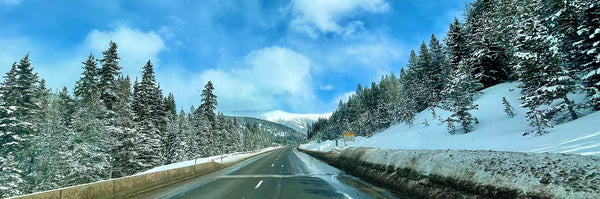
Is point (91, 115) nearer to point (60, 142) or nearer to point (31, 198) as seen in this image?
point (60, 142)

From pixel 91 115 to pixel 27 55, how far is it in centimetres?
936

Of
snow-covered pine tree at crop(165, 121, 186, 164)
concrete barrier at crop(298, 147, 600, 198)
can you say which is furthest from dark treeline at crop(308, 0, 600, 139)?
snow-covered pine tree at crop(165, 121, 186, 164)

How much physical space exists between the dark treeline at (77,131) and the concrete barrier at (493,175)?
30.9 metres

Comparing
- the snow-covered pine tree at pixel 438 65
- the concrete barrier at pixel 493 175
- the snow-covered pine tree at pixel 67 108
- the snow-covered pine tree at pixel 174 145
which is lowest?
the concrete barrier at pixel 493 175

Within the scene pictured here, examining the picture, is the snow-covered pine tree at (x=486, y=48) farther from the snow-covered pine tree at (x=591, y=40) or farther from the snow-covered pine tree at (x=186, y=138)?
the snow-covered pine tree at (x=186, y=138)

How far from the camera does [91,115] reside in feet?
98.1

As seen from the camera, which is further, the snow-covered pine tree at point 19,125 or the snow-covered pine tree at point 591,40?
the snow-covered pine tree at point 19,125

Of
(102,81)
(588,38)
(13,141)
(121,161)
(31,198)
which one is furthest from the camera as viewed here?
(102,81)

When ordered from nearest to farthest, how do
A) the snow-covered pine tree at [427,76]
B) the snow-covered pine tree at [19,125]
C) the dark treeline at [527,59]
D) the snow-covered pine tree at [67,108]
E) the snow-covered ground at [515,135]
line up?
1. the snow-covered ground at [515,135]
2. the dark treeline at [527,59]
3. the snow-covered pine tree at [19,125]
4. the snow-covered pine tree at [67,108]
5. the snow-covered pine tree at [427,76]

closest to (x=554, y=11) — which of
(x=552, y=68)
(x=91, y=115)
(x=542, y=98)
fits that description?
(x=552, y=68)

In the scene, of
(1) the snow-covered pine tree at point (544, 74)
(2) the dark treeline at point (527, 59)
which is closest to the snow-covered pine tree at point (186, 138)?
(2) the dark treeline at point (527, 59)

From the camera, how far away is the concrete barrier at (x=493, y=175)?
4918mm

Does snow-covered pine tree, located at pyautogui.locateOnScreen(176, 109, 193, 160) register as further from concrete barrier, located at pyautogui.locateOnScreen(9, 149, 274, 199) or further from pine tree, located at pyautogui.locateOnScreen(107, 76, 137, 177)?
concrete barrier, located at pyautogui.locateOnScreen(9, 149, 274, 199)

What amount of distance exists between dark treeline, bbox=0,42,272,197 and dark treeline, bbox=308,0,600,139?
36.3 metres
